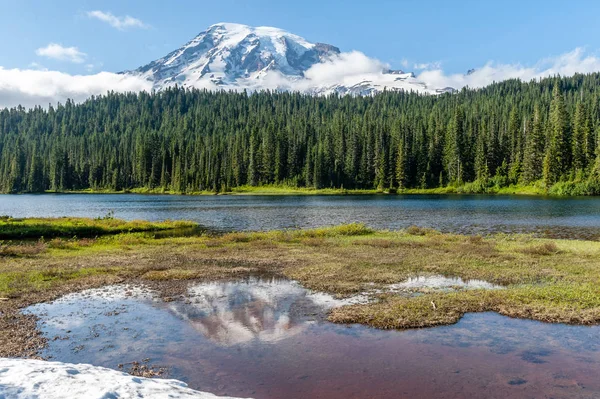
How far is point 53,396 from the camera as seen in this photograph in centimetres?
880

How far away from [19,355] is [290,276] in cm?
1646

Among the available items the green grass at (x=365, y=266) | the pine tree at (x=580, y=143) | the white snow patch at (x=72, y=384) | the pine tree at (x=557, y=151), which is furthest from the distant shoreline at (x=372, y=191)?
the white snow patch at (x=72, y=384)

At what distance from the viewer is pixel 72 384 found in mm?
9461

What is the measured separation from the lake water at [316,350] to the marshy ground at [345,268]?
1.30 metres

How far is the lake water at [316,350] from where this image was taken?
43.0 feet

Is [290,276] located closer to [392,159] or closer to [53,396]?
[53,396]

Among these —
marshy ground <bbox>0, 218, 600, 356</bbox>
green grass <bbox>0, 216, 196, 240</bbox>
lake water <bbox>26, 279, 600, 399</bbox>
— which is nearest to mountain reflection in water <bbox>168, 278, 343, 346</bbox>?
lake water <bbox>26, 279, 600, 399</bbox>

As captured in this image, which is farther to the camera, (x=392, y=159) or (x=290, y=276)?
(x=392, y=159)

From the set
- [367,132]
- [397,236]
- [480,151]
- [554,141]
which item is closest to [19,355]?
[397,236]

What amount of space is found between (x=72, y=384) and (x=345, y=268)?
2267cm

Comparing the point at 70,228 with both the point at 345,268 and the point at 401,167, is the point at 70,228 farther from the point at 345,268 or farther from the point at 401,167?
the point at 401,167

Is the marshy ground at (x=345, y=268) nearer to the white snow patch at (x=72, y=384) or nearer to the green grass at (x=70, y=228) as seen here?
the green grass at (x=70, y=228)

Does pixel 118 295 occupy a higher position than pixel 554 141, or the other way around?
pixel 554 141

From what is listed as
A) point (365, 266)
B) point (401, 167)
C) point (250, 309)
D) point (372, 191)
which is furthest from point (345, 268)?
point (401, 167)
